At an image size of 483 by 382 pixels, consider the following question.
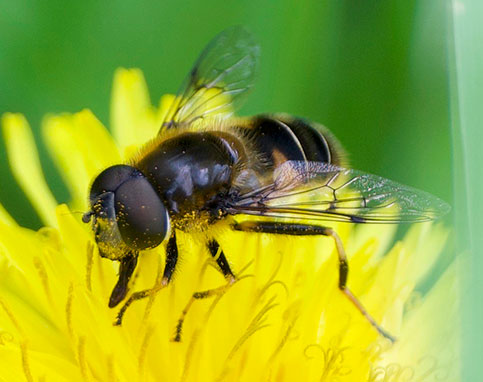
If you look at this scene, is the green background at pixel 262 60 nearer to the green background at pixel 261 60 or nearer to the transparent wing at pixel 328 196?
the green background at pixel 261 60

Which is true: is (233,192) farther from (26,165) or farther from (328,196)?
(26,165)

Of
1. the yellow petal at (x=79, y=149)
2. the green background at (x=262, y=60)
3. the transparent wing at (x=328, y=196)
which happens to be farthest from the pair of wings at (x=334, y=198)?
the yellow petal at (x=79, y=149)

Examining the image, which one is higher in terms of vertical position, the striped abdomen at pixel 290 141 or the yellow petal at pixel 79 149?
the striped abdomen at pixel 290 141

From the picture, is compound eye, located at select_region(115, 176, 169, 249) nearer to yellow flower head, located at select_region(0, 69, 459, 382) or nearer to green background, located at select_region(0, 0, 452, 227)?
yellow flower head, located at select_region(0, 69, 459, 382)

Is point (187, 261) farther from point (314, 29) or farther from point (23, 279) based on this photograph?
point (314, 29)

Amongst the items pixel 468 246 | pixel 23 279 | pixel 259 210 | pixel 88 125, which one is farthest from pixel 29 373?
pixel 468 246
